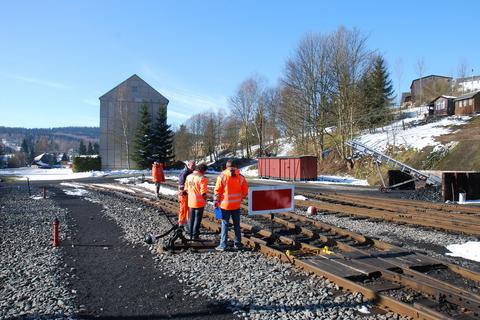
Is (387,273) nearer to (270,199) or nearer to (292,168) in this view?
(270,199)

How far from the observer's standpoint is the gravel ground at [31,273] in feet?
18.6

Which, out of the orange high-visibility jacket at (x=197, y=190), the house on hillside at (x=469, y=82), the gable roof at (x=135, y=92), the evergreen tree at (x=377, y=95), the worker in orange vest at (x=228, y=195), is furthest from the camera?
the house on hillside at (x=469, y=82)

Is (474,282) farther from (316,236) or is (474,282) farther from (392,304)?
(316,236)

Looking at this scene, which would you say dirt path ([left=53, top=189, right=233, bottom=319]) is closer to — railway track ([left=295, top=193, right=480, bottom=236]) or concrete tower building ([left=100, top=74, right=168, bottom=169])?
railway track ([left=295, top=193, right=480, bottom=236])

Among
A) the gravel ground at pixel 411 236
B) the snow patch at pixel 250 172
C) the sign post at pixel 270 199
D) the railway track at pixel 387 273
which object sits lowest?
the gravel ground at pixel 411 236

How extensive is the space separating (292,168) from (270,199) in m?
29.4

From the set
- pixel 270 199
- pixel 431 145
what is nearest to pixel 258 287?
pixel 270 199

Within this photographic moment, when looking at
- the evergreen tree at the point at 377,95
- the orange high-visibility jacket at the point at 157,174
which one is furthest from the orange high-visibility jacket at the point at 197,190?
the evergreen tree at the point at 377,95

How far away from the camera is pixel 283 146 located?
70062 millimetres

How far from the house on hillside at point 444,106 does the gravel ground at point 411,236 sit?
49819mm

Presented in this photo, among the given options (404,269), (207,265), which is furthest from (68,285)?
(404,269)

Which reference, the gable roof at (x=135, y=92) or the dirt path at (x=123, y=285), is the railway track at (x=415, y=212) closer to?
the dirt path at (x=123, y=285)

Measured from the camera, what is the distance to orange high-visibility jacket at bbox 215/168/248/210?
8977 mm

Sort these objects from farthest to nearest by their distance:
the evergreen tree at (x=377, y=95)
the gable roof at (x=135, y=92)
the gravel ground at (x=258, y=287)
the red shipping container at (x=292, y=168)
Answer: the gable roof at (x=135, y=92) < the evergreen tree at (x=377, y=95) < the red shipping container at (x=292, y=168) < the gravel ground at (x=258, y=287)
